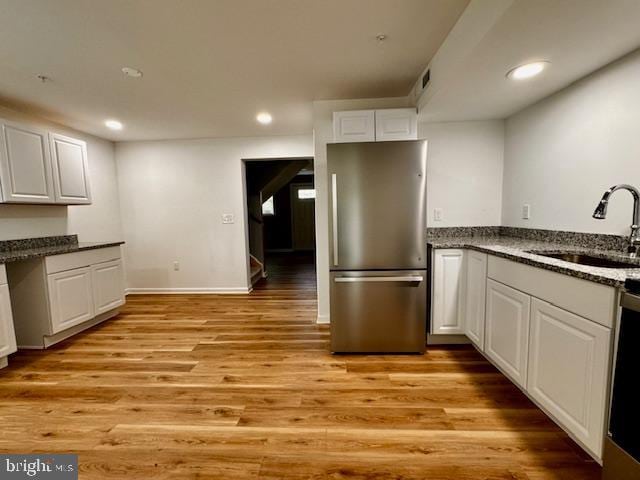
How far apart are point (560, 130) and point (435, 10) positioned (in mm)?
1352

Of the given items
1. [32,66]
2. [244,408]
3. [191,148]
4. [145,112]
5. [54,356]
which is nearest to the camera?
[244,408]

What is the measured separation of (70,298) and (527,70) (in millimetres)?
4105

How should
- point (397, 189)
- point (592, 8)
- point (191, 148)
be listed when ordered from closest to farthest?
point (592, 8)
point (397, 189)
point (191, 148)

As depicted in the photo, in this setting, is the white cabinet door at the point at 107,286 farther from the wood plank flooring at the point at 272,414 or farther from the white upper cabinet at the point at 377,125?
the white upper cabinet at the point at 377,125

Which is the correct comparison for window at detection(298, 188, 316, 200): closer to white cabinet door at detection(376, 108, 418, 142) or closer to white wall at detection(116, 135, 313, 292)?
white wall at detection(116, 135, 313, 292)

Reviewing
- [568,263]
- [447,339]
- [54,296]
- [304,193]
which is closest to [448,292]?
[447,339]

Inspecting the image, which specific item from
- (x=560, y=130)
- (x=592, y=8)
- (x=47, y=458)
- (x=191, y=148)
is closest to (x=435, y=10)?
(x=592, y=8)

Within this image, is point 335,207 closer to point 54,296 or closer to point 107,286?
point 54,296

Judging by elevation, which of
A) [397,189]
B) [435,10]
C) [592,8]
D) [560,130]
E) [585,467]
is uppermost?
[435,10]

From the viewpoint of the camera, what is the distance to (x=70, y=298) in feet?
8.82

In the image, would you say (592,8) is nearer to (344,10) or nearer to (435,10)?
(435,10)

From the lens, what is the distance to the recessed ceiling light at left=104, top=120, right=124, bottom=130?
326 cm

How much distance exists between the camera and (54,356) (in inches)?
95.2

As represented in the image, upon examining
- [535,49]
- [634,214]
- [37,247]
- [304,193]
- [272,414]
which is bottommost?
[272,414]
